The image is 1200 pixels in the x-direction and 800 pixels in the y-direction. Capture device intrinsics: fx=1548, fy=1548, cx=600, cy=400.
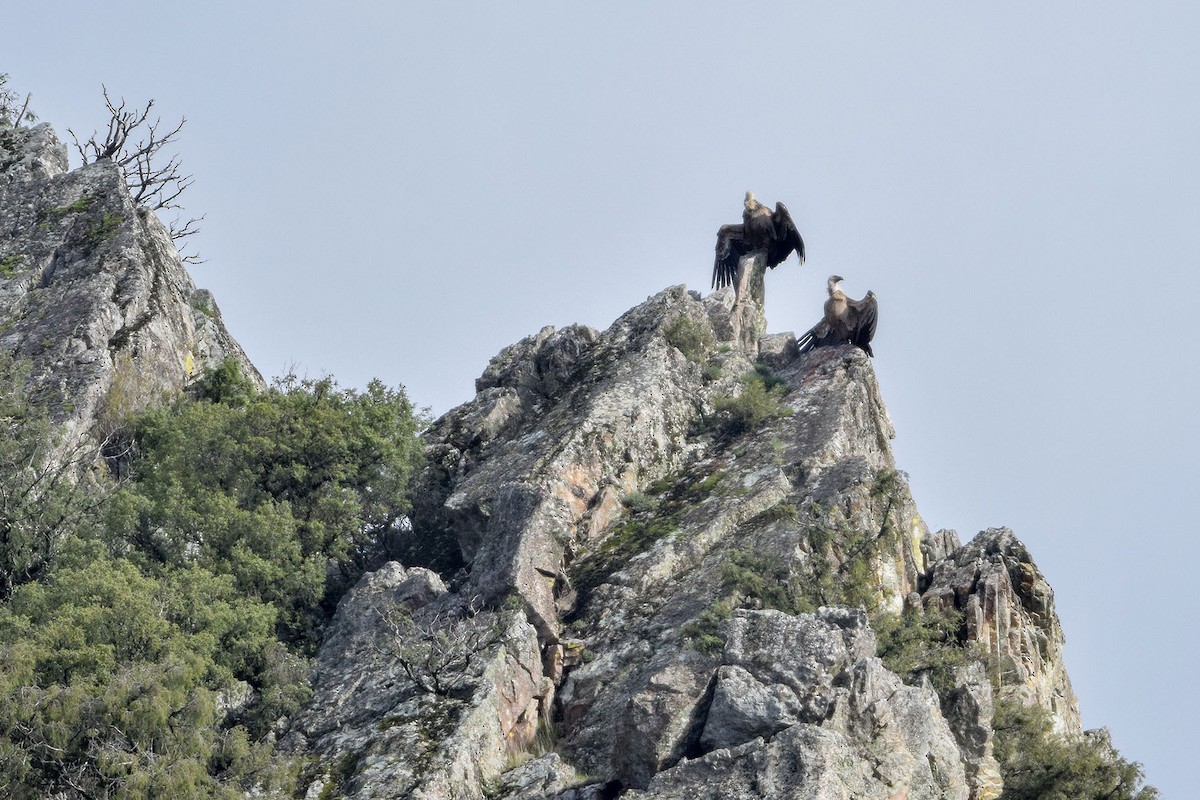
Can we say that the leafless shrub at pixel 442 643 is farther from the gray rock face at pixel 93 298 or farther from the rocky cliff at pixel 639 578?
the gray rock face at pixel 93 298

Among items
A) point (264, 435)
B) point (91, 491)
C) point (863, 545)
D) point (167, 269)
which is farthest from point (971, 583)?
point (167, 269)

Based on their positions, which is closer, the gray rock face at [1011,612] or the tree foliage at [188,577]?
the tree foliage at [188,577]

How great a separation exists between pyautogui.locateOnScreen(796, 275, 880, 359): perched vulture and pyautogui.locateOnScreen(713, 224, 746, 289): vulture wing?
7.48 m

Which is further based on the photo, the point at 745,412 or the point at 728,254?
the point at 728,254

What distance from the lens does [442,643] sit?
31.5m

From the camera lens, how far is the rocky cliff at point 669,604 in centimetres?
2809

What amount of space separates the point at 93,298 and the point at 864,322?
2304cm

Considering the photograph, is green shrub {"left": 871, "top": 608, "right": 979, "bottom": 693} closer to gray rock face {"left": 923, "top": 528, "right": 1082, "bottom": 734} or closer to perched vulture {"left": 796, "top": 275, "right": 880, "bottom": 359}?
gray rock face {"left": 923, "top": 528, "right": 1082, "bottom": 734}

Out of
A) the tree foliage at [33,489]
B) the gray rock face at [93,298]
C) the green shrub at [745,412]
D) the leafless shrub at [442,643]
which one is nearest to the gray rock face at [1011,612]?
the green shrub at [745,412]

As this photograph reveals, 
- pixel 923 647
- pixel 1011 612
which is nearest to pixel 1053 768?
pixel 923 647

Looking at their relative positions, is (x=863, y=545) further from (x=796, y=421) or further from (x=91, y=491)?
(x=91, y=491)

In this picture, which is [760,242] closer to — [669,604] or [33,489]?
[669,604]

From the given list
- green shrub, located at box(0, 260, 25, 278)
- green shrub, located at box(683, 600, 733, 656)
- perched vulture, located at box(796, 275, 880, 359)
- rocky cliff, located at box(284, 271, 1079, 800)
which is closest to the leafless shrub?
rocky cliff, located at box(284, 271, 1079, 800)

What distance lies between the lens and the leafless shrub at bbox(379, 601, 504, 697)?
30.3m
